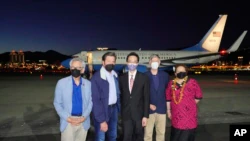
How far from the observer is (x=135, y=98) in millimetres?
4961

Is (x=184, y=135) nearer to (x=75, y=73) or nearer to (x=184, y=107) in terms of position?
(x=184, y=107)

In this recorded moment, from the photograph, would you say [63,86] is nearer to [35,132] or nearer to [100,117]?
[100,117]

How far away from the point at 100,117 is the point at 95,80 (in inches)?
25.4

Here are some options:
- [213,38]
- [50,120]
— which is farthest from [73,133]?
[213,38]

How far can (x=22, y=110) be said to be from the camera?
10242 mm

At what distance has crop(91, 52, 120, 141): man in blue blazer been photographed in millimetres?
4648

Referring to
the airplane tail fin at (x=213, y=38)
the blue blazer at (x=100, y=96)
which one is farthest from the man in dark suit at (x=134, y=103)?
the airplane tail fin at (x=213, y=38)

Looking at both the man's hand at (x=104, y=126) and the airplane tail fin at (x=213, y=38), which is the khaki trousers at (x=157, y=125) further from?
the airplane tail fin at (x=213, y=38)

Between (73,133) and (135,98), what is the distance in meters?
1.28

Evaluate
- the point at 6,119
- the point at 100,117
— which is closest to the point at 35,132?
the point at 6,119

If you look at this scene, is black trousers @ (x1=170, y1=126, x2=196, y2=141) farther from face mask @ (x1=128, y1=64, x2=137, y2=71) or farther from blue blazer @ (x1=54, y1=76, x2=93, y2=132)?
blue blazer @ (x1=54, y1=76, x2=93, y2=132)

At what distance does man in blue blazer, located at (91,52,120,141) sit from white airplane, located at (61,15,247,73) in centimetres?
2347

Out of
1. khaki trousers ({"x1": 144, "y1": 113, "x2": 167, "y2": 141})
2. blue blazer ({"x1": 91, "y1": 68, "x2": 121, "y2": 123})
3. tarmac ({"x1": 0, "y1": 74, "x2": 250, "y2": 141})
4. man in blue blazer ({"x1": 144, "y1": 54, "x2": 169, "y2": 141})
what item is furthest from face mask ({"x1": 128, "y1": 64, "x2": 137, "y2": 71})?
tarmac ({"x1": 0, "y1": 74, "x2": 250, "y2": 141})

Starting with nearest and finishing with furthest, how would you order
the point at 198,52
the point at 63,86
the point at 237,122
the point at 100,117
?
the point at 63,86, the point at 100,117, the point at 237,122, the point at 198,52
